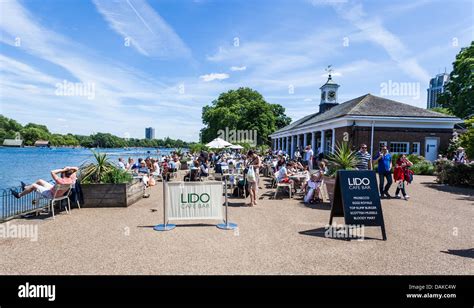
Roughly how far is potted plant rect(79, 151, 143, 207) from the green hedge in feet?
47.6

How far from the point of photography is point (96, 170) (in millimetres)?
8383

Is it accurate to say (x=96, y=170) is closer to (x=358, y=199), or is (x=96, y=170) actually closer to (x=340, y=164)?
(x=358, y=199)

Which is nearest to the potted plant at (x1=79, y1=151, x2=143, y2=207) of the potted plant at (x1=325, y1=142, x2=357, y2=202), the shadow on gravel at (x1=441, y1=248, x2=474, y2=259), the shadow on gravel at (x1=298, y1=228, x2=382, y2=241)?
the shadow on gravel at (x1=298, y1=228, x2=382, y2=241)

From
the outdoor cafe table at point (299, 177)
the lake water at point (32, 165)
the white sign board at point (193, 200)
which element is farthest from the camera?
the lake water at point (32, 165)

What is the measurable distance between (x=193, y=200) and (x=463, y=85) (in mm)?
43248

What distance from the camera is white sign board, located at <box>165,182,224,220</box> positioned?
6.09 metres

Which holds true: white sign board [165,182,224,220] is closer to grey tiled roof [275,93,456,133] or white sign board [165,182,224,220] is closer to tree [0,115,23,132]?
grey tiled roof [275,93,456,133]

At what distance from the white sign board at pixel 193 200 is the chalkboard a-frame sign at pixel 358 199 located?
2603 millimetres

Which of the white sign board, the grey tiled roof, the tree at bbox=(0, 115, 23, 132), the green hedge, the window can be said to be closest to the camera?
the white sign board

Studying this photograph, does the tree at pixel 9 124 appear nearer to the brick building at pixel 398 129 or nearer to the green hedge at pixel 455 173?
the brick building at pixel 398 129

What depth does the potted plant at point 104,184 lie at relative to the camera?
26.5 feet

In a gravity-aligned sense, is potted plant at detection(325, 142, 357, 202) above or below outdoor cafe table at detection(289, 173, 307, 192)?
above

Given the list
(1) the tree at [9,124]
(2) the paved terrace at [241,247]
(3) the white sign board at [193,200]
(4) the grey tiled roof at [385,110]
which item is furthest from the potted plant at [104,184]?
(1) the tree at [9,124]

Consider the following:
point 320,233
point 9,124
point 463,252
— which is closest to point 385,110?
point 463,252
